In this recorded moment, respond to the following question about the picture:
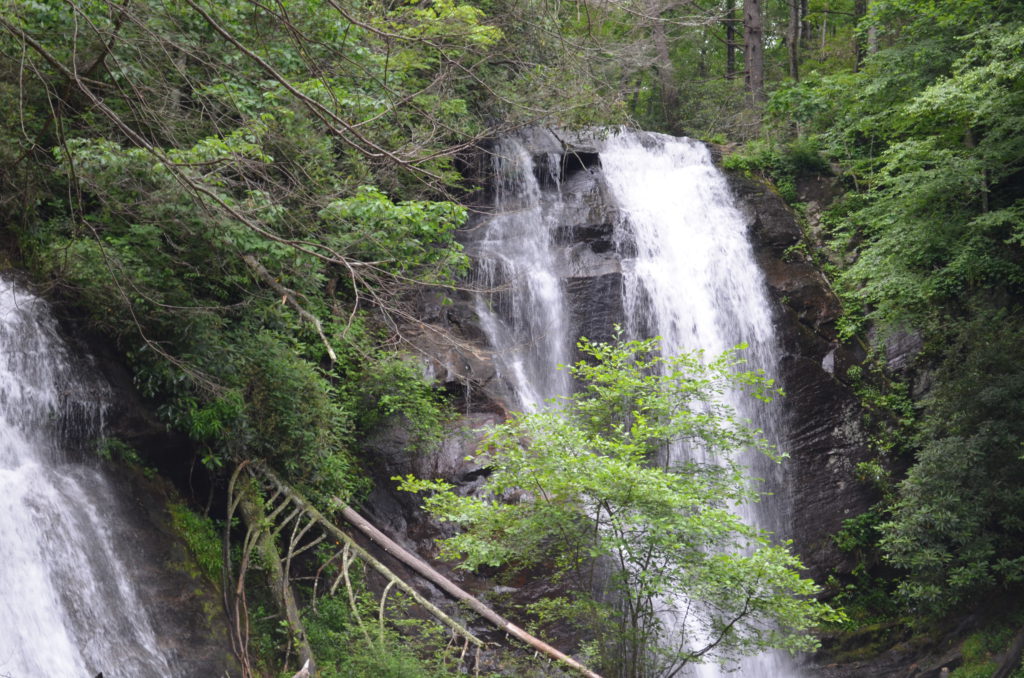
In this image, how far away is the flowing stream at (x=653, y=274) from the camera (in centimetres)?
1296

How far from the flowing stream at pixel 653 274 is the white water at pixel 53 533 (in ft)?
19.4

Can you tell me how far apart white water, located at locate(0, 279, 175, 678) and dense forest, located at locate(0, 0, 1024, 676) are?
0.54 m

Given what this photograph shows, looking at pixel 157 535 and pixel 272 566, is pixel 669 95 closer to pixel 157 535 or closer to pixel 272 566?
pixel 272 566

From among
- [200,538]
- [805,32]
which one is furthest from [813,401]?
[805,32]

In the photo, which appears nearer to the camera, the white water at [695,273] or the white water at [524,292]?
the white water at [524,292]

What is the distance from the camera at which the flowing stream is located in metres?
13.0

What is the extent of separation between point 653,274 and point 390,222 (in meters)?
6.80

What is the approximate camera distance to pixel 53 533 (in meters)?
6.61

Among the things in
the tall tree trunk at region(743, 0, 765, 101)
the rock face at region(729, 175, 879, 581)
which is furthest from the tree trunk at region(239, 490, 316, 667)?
the tall tree trunk at region(743, 0, 765, 101)

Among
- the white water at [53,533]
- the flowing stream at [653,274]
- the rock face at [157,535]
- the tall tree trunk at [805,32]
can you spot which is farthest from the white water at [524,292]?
the tall tree trunk at [805,32]

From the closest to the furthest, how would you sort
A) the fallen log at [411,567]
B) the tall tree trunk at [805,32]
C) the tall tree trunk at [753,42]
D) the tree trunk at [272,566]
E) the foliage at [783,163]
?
the fallen log at [411,567] → the tree trunk at [272,566] → the foliage at [783,163] → the tall tree trunk at [753,42] → the tall tree trunk at [805,32]

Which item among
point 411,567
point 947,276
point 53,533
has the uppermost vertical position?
point 947,276

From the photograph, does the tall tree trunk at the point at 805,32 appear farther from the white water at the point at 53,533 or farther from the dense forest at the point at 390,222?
the white water at the point at 53,533

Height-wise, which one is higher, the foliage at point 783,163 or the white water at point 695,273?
the foliage at point 783,163
